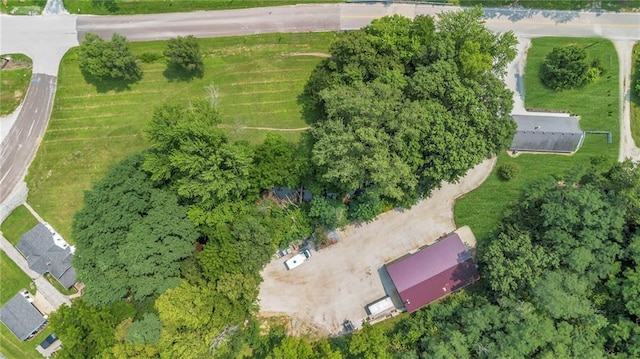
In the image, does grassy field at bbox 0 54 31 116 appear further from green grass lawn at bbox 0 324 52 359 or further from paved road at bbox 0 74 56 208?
green grass lawn at bbox 0 324 52 359

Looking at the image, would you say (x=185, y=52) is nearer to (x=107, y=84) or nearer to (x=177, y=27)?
(x=177, y=27)

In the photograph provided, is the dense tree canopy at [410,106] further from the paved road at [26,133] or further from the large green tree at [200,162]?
the paved road at [26,133]

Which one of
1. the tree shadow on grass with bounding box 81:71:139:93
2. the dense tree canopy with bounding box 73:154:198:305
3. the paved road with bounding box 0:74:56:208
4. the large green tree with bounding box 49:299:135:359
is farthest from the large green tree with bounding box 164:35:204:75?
the large green tree with bounding box 49:299:135:359

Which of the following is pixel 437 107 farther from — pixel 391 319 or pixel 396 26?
pixel 391 319

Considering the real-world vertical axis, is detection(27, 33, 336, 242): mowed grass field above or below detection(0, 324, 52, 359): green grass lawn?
above

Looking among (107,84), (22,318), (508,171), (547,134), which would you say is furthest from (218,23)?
(22,318)

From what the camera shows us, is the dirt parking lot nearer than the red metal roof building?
No

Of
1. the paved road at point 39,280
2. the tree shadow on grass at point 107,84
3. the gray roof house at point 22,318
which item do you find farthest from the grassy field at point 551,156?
the gray roof house at point 22,318

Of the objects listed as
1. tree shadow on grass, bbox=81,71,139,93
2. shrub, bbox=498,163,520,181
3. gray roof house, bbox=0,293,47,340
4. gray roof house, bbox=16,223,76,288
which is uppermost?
tree shadow on grass, bbox=81,71,139,93
